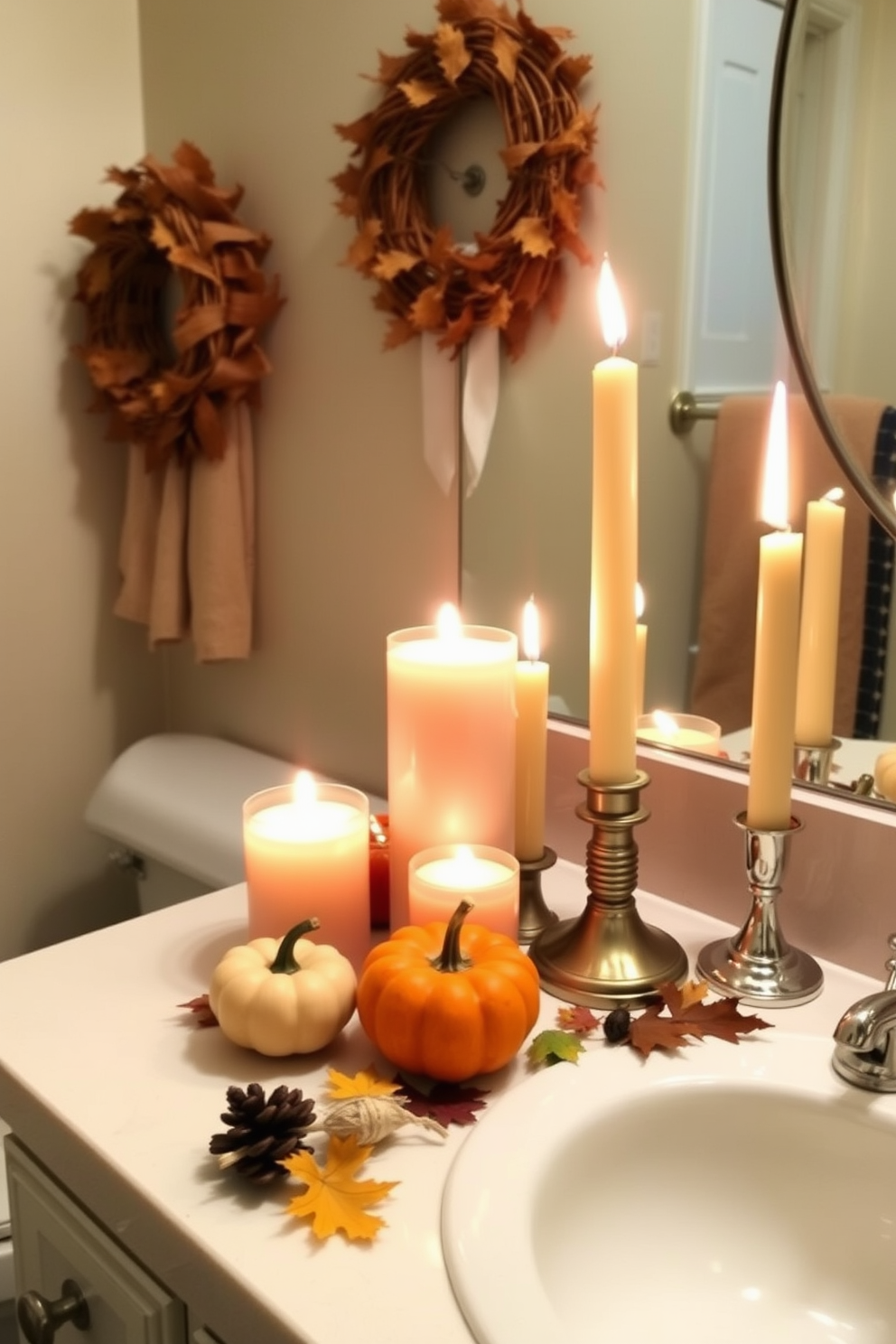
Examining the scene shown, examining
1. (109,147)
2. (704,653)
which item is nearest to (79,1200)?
(704,653)

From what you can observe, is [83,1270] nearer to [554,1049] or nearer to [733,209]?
[554,1049]

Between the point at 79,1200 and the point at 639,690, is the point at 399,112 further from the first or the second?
the point at 79,1200

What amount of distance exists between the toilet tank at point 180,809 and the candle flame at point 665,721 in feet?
1.69

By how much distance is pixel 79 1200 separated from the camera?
70cm

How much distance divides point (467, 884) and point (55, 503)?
97 centimetres

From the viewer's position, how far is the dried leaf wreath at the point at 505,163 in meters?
1.00

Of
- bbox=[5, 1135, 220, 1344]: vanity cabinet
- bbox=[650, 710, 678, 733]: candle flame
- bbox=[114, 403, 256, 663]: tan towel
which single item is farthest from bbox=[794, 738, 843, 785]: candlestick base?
bbox=[114, 403, 256, 663]: tan towel

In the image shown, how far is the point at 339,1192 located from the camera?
0.58 m

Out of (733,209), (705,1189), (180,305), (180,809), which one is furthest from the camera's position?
(180,305)

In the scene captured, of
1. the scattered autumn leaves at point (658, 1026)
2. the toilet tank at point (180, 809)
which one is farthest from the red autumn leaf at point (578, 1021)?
the toilet tank at point (180, 809)

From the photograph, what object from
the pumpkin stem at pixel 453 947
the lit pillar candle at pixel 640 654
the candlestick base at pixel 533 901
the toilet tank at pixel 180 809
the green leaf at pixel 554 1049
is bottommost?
the toilet tank at pixel 180 809

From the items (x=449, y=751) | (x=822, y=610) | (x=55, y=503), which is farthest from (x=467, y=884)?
(x=55, y=503)

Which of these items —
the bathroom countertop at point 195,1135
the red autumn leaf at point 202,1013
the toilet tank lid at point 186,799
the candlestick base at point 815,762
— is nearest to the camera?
the bathroom countertop at point 195,1135

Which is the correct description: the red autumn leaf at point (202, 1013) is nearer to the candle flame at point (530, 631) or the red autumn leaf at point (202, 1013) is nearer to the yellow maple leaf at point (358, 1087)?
the yellow maple leaf at point (358, 1087)
